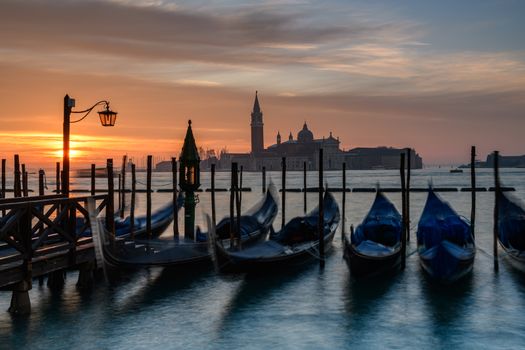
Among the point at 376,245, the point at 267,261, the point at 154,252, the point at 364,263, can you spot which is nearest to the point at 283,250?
the point at 267,261

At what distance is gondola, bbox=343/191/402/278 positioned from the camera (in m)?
12.5

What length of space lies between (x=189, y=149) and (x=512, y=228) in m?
8.35

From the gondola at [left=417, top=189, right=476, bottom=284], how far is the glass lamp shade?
6633mm

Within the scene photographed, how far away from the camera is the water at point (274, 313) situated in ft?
29.7

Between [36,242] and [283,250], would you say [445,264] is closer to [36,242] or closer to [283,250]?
[283,250]

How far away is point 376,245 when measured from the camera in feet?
44.1

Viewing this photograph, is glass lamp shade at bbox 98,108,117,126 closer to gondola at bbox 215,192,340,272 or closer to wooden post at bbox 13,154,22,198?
gondola at bbox 215,192,340,272

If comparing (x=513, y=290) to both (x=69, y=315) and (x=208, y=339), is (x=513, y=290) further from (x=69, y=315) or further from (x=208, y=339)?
(x=69, y=315)

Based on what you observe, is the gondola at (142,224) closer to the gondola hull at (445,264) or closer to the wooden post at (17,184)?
the wooden post at (17,184)

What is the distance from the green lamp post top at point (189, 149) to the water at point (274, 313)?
3.65 meters

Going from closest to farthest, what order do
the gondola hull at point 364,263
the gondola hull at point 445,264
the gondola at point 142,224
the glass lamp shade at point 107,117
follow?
the glass lamp shade at point 107,117 → the gondola hull at point 445,264 → the gondola hull at point 364,263 → the gondola at point 142,224

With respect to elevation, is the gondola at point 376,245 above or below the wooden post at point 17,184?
below

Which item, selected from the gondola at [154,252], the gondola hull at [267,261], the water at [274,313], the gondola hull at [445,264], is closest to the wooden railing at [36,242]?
the gondola at [154,252]

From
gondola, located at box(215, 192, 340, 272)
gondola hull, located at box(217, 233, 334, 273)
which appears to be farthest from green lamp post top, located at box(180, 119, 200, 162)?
gondola hull, located at box(217, 233, 334, 273)
